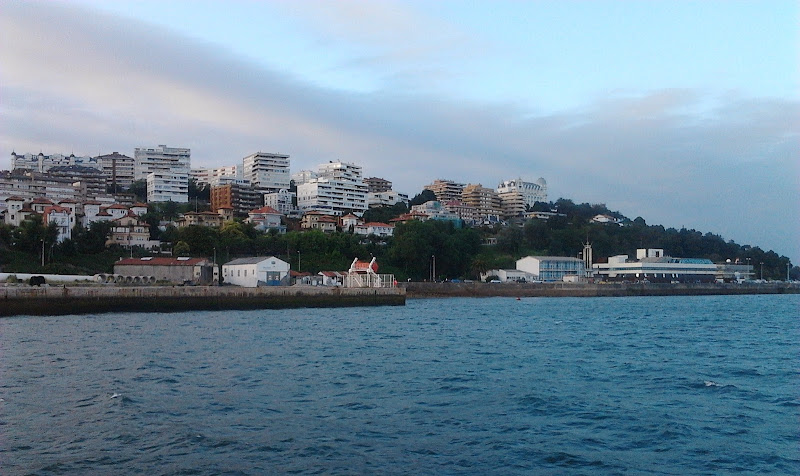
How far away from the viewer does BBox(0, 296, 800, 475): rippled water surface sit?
11031 mm

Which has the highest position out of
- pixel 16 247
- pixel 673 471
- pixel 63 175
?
pixel 63 175

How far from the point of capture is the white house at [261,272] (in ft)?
197

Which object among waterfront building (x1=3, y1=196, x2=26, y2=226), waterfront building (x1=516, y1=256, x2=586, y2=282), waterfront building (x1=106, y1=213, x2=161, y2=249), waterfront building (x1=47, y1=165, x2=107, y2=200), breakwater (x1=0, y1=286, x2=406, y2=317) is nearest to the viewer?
breakwater (x1=0, y1=286, x2=406, y2=317)

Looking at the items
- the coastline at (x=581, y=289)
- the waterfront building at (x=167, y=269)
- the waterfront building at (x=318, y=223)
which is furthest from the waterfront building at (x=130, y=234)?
the coastline at (x=581, y=289)

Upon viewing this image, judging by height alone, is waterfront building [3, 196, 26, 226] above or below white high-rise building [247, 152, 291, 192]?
below

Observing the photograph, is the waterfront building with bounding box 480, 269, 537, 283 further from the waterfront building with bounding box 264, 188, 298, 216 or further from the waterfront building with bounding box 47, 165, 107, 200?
the waterfront building with bounding box 47, 165, 107, 200

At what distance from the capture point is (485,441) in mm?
12156

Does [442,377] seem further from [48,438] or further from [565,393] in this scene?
[48,438]

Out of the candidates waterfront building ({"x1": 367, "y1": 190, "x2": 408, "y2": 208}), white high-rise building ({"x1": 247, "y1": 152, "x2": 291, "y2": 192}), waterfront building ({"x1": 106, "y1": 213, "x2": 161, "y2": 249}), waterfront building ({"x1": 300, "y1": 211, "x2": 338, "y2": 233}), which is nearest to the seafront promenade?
waterfront building ({"x1": 106, "y1": 213, "x2": 161, "y2": 249})

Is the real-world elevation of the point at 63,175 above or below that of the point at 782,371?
above

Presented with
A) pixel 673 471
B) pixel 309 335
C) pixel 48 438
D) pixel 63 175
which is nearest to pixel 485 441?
pixel 673 471

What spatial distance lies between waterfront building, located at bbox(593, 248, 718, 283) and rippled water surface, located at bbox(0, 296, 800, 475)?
244ft

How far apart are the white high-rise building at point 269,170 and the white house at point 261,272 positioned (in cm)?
7468

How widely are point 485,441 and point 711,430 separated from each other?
465cm
